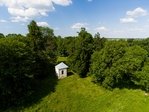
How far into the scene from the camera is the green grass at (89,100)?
134 feet

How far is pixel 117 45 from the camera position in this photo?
50.8m

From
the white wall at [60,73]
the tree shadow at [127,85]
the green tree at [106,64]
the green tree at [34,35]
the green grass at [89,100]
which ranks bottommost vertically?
the green grass at [89,100]

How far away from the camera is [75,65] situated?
54.3m

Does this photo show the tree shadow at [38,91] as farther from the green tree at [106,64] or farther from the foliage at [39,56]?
the green tree at [106,64]

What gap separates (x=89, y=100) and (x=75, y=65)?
12.5m

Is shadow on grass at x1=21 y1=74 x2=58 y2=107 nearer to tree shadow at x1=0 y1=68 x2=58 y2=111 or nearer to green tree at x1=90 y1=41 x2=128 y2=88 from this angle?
tree shadow at x1=0 y1=68 x2=58 y2=111

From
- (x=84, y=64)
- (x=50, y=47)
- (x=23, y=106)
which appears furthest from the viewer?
(x=50, y=47)

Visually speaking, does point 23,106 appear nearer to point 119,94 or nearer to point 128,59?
point 119,94

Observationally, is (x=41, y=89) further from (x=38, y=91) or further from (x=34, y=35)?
(x=34, y=35)

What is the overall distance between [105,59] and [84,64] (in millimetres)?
Answer: 6189

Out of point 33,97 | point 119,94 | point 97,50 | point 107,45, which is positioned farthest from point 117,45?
point 33,97

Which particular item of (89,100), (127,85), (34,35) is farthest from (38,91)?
(127,85)

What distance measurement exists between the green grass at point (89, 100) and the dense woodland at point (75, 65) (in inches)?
98.3

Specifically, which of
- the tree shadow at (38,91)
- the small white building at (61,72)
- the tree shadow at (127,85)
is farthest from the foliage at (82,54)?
the tree shadow at (127,85)
